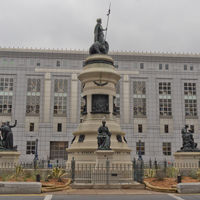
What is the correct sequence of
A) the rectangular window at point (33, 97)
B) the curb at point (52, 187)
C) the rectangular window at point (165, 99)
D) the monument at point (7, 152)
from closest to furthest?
the curb at point (52, 187) < the monument at point (7, 152) < the rectangular window at point (33, 97) < the rectangular window at point (165, 99)

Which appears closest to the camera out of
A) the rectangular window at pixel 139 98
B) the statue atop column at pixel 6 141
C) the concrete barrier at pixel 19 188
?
the concrete barrier at pixel 19 188

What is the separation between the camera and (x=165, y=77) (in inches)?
2601

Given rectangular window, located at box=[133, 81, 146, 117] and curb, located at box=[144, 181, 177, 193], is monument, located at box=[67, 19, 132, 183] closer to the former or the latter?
curb, located at box=[144, 181, 177, 193]

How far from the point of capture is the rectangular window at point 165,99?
64812 millimetres

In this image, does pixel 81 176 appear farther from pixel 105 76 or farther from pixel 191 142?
pixel 191 142

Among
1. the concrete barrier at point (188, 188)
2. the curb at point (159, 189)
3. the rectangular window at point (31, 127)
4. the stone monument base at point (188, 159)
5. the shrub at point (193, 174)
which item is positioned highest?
the rectangular window at point (31, 127)

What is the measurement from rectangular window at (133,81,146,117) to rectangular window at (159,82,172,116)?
3.78m

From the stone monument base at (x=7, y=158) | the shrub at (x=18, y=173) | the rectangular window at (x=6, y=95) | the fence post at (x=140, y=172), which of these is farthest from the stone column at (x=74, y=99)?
A: the fence post at (x=140, y=172)

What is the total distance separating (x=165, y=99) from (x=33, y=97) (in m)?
28.4

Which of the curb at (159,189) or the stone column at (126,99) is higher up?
the stone column at (126,99)

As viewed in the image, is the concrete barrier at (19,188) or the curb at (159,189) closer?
the concrete barrier at (19,188)

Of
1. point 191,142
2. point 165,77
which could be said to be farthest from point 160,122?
point 191,142

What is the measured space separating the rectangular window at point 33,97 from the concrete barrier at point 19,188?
4708cm

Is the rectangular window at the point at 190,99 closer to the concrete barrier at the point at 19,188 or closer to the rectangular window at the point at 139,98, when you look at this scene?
the rectangular window at the point at 139,98
